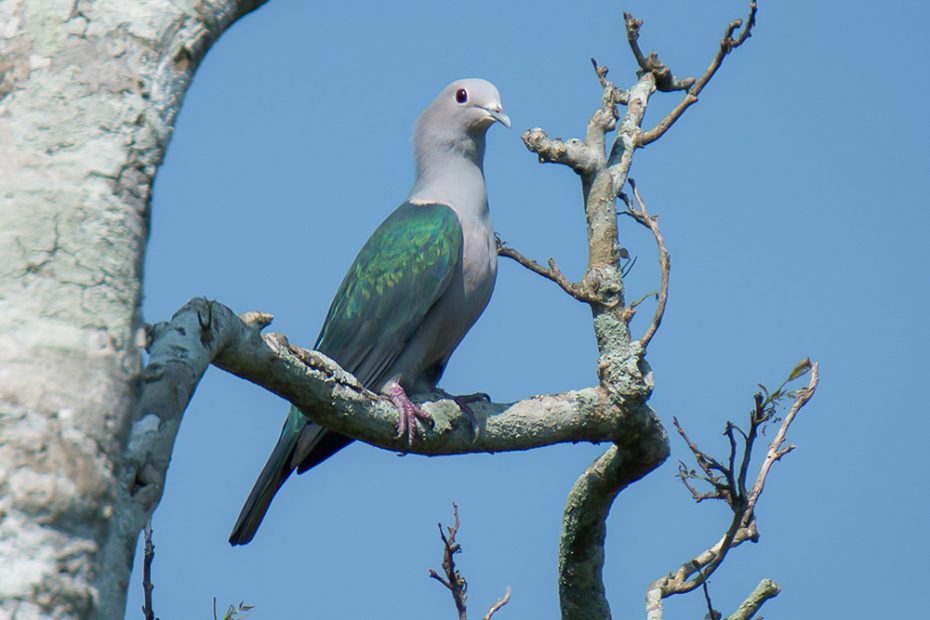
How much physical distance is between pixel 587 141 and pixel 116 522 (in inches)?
122

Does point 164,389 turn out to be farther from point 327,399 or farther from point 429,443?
point 429,443

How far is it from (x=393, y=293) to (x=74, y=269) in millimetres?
3621

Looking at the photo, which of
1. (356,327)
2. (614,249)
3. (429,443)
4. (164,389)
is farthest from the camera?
(356,327)

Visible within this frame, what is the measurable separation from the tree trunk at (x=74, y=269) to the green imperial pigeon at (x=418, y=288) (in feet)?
9.85

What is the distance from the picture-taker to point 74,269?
1.70 metres

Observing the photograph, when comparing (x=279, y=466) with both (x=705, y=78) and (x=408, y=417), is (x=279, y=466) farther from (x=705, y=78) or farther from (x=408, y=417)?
(x=705, y=78)

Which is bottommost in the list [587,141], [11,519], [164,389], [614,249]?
[11,519]

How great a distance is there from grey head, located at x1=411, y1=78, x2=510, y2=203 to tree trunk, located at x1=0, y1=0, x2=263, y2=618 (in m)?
3.83

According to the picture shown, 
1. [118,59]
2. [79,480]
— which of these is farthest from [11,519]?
[118,59]

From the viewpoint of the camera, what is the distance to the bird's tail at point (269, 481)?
4.63 metres

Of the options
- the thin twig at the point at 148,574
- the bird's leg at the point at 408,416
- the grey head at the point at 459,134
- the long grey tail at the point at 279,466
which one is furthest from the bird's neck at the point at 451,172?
the thin twig at the point at 148,574

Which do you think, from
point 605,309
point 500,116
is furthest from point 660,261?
point 500,116

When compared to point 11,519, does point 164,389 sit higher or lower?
higher

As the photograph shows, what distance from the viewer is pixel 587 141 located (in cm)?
453
